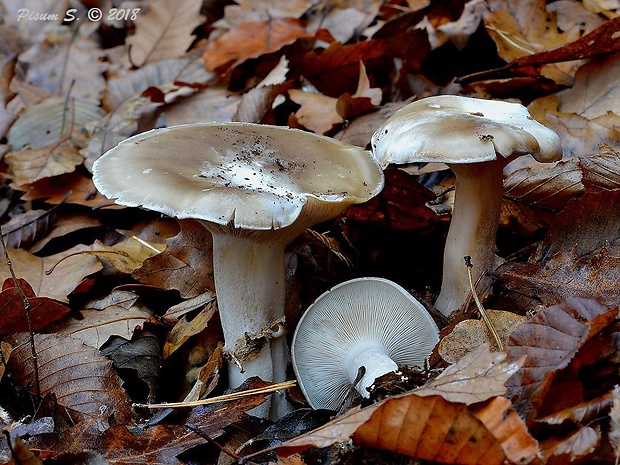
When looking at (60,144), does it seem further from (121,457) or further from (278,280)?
(121,457)

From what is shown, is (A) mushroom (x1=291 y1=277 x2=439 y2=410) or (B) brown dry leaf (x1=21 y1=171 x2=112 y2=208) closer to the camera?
(A) mushroom (x1=291 y1=277 x2=439 y2=410)

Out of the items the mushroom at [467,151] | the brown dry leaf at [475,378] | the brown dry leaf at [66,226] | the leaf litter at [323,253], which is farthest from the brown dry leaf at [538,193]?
the brown dry leaf at [66,226]

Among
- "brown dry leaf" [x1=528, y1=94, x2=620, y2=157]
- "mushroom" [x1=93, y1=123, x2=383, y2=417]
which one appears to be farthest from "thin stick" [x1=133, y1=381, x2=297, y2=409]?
"brown dry leaf" [x1=528, y1=94, x2=620, y2=157]

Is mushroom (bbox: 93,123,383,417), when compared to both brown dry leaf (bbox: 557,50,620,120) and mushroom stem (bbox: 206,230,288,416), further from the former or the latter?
brown dry leaf (bbox: 557,50,620,120)

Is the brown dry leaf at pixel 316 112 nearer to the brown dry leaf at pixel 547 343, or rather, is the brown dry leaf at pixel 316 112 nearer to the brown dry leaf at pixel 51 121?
the brown dry leaf at pixel 51 121

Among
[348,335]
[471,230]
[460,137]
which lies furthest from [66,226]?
[460,137]

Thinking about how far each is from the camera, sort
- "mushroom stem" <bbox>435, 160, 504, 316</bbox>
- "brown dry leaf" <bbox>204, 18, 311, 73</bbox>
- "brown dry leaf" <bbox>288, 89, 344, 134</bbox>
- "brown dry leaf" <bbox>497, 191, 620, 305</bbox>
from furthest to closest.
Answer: "brown dry leaf" <bbox>204, 18, 311, 73</bbox> → "brown dry leaf" <bbox>288, 89, 344, 134</bbox> → "mushroom stem" <bbox>435, 160, 504, 316</bbox> → "brown dry leaf" <bbox>497, 191, 620, 305</bbox>

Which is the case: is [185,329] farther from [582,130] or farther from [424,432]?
[582,130]
